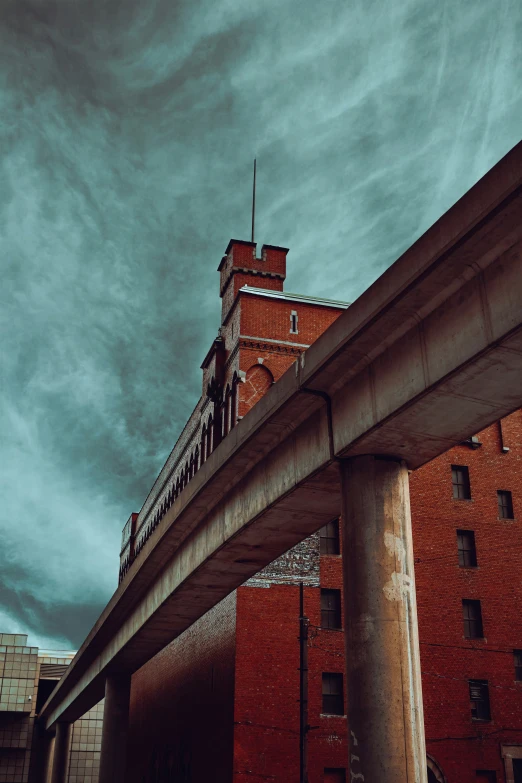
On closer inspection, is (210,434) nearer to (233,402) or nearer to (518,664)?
(233,402)

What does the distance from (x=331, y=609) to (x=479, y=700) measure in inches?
254

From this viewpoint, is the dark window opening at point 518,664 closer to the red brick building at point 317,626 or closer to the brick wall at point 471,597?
the red brick building at point 317,626

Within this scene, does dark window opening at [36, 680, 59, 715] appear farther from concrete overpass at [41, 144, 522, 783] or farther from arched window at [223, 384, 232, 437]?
concrete overpass at [41, 144, 522, 783]

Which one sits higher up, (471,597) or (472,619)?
(471,597)

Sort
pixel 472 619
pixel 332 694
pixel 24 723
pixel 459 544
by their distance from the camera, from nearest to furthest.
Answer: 1. pixel 332 694
2. pixel 472 619
3. pixel 459 544
4. pixel 24 723

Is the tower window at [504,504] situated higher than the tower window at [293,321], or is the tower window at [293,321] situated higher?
the tower window at [293,321]

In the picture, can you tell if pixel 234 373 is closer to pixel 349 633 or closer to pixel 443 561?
pixel 443 561

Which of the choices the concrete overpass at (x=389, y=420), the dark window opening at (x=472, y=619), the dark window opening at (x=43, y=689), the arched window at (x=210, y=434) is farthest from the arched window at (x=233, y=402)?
the dark window opening at (x=43, y=689)

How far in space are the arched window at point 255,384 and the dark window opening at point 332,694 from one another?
10259 mm

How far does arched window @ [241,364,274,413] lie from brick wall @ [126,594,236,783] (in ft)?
24.7

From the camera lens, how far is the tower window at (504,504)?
111ft

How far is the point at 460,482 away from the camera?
34.1 metres

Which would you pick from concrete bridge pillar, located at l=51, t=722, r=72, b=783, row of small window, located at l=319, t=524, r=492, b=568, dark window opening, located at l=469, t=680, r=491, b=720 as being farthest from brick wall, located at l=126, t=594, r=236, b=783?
dark window opening, located at l=469, t=680, r=491, b=720

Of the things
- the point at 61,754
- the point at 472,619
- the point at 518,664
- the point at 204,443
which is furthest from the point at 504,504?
the point at 61,754
